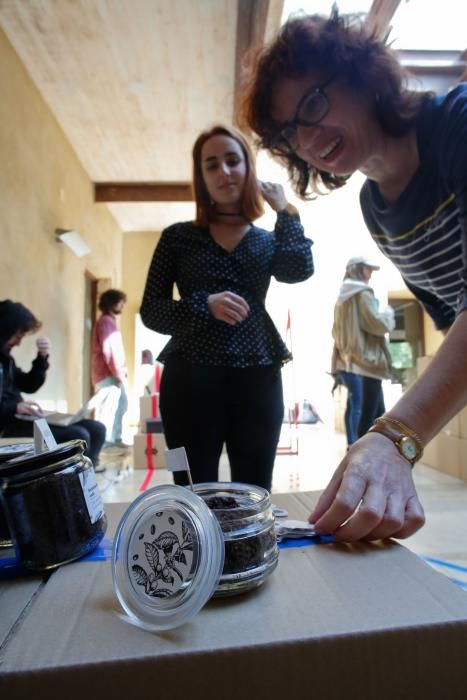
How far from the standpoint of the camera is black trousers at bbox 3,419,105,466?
6.52 ft

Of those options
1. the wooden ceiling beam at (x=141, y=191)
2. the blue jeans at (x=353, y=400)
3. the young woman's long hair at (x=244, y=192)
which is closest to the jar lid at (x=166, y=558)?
the young woman's long hair at (x=244, y=192)

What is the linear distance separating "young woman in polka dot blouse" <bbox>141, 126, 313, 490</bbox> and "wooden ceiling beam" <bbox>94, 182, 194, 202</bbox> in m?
3.91

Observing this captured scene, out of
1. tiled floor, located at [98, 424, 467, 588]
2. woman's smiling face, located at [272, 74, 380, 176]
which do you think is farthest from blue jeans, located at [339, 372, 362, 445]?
woman's smiling face, located at [272, 74, 380, 176]

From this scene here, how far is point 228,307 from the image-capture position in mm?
944

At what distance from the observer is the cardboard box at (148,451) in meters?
3.22

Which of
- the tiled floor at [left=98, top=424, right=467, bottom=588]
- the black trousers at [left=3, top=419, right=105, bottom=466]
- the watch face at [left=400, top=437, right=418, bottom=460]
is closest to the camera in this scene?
the watch face at [left=400, top=437, right=418, bottom=460]

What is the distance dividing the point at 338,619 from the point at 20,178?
10.4ft

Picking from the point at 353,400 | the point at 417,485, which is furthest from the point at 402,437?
the point at 353,400

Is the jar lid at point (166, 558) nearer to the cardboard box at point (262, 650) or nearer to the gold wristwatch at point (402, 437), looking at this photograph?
the cardboard box at point (262, 650)

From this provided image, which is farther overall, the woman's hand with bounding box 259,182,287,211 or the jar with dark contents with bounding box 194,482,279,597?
the woman's hand with bounding box 259,182,287,211

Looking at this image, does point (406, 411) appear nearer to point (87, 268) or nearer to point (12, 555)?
point (12, 555)

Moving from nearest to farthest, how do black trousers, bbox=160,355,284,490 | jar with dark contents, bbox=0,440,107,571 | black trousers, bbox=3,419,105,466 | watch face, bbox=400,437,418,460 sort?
jar with dark contents, bbox=0,440,107,571 < watch face, bbox=400,437,418,460 < black trousers, bbox=160,355,284,490 < black trousers, bbox=3,419,105,466

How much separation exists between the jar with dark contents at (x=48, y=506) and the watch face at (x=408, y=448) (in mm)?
314

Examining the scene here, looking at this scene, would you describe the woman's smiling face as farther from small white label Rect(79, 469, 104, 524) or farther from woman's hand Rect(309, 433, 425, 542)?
small white label Rect(79, 469, 104, 524)
